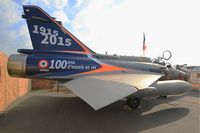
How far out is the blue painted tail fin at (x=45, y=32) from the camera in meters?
6.35

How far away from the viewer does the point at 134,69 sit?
7848 millimetres

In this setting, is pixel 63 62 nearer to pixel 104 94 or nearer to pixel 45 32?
pixel 45 32

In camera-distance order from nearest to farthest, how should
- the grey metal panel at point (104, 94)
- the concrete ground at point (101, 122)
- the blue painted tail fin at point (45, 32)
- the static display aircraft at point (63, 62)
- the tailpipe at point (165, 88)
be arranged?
the grey metal panel at point (104, 94), the concrete ground at point (101, 122), the static display aircraft at point (63, 62), the tailpipe at point (165, 88), the blue painted tail fin at point (45, 32)

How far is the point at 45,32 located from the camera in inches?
255

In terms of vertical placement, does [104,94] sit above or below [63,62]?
below

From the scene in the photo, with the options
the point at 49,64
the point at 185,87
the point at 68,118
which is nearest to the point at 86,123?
the point at 68,118

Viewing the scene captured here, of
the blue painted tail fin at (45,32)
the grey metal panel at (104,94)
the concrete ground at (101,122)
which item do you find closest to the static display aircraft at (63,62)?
the blue painted tail fin at (45,32)

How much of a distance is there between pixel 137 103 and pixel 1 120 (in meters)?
5.08

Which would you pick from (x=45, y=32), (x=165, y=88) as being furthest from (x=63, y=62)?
(x=165, y=88)

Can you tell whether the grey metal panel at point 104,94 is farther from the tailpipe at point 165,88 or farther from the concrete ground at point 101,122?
the tailpipe at point 165,88

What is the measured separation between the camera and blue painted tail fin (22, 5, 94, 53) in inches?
250

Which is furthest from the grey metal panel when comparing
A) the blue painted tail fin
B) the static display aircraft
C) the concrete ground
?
the blue painted tail fin

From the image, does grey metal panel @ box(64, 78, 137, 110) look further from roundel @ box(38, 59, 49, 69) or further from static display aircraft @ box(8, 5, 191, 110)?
roundel @ box(38, 59, 49, 69)

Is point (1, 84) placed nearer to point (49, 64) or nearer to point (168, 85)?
point (49, 64)
